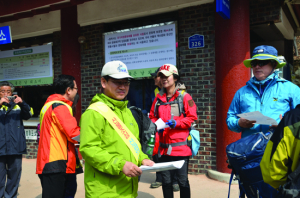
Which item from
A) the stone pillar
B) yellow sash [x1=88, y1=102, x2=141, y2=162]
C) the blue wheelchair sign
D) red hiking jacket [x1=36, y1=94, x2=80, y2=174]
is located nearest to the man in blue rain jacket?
yellow sash [x1=88, y1=102, x2=141, y2=162]

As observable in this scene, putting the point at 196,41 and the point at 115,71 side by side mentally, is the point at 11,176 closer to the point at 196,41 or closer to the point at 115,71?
the point at 115,71

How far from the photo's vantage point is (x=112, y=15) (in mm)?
6281

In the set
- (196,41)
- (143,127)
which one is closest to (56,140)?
(143,127)

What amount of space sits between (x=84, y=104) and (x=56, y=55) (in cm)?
164

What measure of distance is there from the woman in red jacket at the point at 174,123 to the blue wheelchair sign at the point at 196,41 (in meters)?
1.91

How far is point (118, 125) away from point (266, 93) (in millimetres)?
1538

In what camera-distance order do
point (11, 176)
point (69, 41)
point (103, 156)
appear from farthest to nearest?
point (69, 41) < point (11, 176) < point (103, 156)

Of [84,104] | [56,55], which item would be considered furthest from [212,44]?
[56,55]

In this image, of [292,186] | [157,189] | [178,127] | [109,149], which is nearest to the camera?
[292,186]

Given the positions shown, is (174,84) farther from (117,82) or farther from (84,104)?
(84,104)

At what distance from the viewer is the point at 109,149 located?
2010 millimetres

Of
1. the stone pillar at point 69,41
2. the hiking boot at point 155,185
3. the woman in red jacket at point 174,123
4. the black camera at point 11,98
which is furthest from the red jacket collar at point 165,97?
the stone pillar at point 69,41

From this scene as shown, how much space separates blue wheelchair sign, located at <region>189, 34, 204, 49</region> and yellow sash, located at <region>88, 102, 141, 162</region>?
3.68 meters

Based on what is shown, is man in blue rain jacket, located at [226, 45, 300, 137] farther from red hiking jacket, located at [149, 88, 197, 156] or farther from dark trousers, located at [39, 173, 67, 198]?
dark trousers, located at [39, 173, 67, 198]
